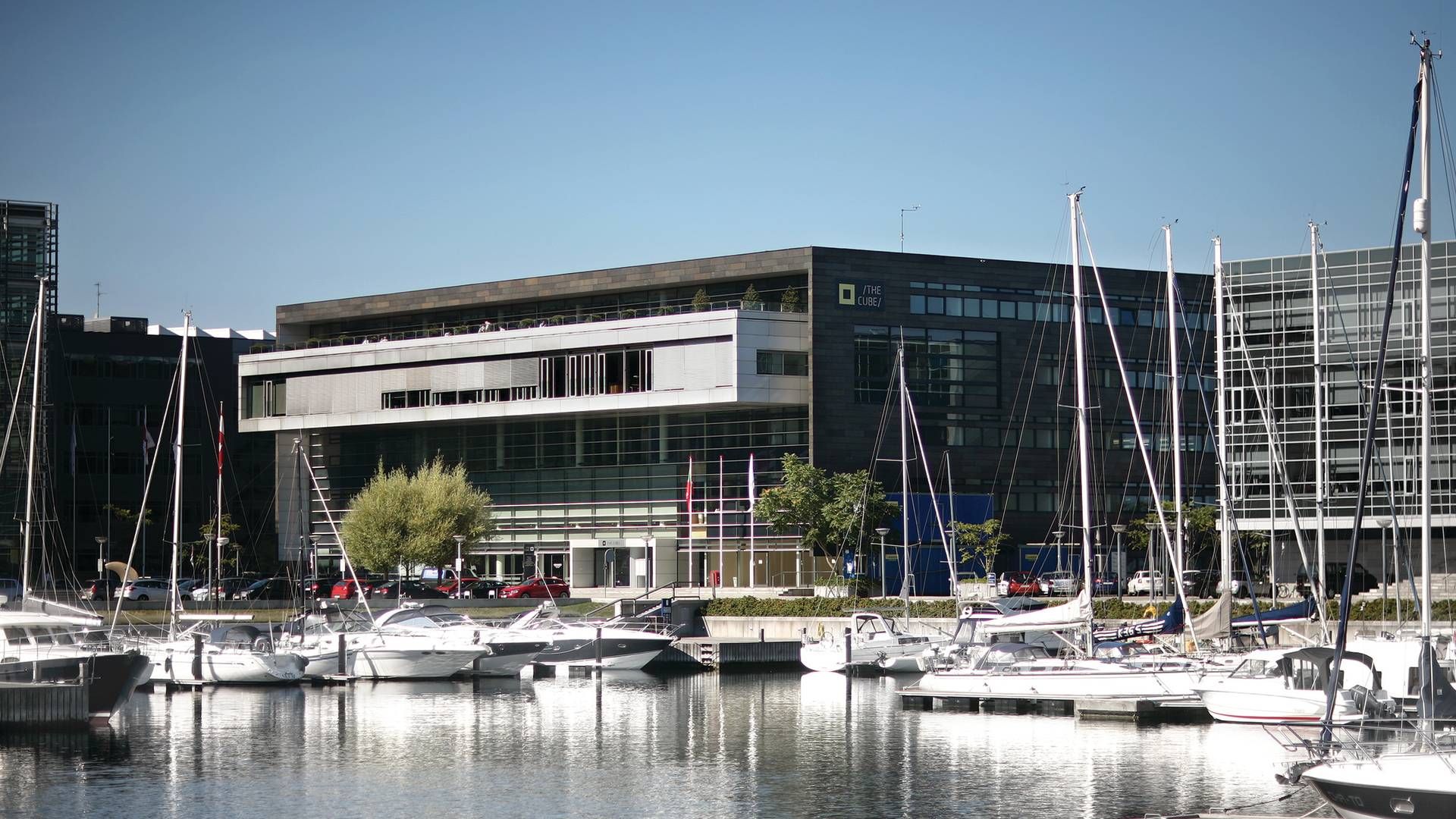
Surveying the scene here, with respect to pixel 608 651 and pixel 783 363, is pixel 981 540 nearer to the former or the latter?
pixel 783 363

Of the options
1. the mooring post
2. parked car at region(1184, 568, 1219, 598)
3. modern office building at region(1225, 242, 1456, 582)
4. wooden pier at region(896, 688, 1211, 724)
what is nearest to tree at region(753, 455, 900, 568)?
parked car at region(1184, 568, 1219, 598)

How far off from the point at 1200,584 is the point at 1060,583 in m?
7.79

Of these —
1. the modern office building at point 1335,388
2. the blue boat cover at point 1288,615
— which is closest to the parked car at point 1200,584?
the modern office building at point 1335,388

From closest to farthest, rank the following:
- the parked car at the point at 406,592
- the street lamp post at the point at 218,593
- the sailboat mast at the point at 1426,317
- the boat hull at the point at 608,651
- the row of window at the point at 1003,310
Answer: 1. the sailboat mast at the point at 1426,317
2. the boat hull at the point at 608,651
3. the street lamp post at the point at 218,593
4. the parked car at the point at 406,592
5. the row of window at the point at 1003,310

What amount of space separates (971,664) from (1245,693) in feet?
32.8

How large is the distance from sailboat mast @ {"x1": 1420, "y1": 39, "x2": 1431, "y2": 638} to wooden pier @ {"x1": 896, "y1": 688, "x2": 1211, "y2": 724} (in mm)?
15041

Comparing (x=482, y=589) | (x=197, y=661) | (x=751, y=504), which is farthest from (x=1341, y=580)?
(x=197, y=661)

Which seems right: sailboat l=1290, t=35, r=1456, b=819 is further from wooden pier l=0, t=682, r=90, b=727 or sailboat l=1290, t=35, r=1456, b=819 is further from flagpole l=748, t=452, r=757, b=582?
flagpole l=748, t=452, r=757, b=582

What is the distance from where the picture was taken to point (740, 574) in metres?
100

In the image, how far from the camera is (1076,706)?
157 ft

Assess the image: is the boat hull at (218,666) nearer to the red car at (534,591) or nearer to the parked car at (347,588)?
the parked car at (347,588)

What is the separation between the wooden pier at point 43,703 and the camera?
43469mm

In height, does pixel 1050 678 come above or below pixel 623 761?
above

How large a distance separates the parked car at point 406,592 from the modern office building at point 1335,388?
39734 millimetres
